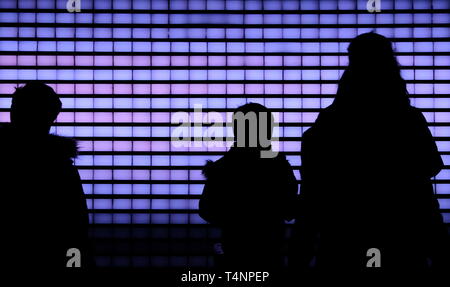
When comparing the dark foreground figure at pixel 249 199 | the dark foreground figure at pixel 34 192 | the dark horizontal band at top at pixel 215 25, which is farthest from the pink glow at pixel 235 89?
the dark foreground figure at pixel 34 192

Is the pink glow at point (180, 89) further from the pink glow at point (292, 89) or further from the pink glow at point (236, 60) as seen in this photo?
the pink glow at point (292, 89)

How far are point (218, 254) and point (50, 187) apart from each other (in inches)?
51.3

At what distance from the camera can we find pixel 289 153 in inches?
246

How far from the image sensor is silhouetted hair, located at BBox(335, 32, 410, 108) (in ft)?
8.99

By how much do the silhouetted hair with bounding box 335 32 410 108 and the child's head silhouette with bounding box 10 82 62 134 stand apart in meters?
1.69

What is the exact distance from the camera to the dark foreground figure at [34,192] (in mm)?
3066

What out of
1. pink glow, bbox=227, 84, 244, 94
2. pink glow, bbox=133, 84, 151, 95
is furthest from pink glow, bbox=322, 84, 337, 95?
pink glow, bbox=133, 84, 151, 95

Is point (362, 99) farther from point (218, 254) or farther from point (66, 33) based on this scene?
point (66, 33)

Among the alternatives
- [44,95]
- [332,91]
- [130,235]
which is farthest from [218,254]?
[332,91]

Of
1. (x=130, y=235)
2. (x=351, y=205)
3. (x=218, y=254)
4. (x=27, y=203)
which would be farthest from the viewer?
(x=130, y=235)

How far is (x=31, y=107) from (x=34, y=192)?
49 cm

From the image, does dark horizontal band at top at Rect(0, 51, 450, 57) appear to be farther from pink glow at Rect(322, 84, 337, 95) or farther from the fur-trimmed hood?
the fur-trimmed hood

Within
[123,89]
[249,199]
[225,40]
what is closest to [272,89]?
[225,40]

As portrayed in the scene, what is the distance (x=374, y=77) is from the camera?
2.75 metres
